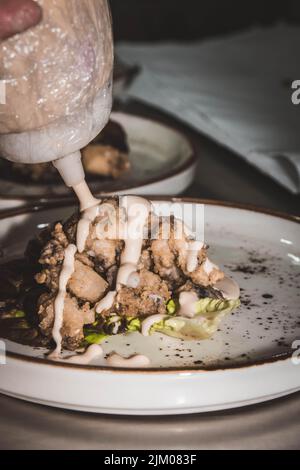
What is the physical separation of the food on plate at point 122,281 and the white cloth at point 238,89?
79 centimetres

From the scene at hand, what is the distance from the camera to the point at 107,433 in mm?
1135

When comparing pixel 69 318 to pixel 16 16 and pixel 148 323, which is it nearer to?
pixel 148 323

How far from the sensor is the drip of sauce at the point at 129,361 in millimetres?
1218

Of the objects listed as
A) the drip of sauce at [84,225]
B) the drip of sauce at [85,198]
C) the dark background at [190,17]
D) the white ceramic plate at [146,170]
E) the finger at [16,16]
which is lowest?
the drip of sauce at [84,225]

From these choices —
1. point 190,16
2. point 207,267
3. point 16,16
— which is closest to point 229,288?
point 207,267

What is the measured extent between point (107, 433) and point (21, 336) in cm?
25

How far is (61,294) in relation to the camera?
132 cm

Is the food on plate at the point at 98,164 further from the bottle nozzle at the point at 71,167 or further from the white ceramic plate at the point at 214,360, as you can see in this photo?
the bottle nozzle at the point at 71,167

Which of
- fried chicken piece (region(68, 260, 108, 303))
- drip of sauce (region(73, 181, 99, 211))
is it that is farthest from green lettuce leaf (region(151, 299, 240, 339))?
drip of sauce (region(73, 181, 99, 211))

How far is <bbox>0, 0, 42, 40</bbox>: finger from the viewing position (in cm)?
107

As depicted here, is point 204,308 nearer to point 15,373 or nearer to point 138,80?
point 15,373

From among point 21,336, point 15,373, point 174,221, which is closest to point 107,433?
point 15,373

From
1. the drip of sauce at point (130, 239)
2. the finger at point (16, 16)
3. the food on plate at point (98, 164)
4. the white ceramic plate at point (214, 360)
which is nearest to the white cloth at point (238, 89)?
the food on plate at point (98, 164)

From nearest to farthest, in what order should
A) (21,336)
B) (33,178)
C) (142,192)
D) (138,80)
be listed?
(21,336) → (142,192) → (33,178) → (138,80)
